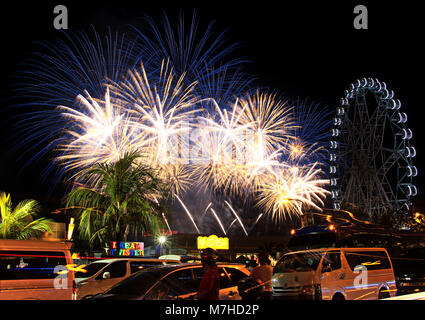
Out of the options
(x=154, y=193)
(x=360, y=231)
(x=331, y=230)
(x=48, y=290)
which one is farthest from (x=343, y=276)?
(x=154, y=193)

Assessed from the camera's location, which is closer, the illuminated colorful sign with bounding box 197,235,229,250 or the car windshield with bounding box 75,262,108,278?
the car windshield with bounding box 75,262,108,278

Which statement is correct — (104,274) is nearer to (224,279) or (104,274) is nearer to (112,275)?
(112,275)

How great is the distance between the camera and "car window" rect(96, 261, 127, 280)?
13479 millimetres

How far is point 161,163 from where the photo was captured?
93.7 feet

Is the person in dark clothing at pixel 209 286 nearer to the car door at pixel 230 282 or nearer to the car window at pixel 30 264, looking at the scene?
the car door at pixel 230 282

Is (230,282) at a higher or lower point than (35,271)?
lower

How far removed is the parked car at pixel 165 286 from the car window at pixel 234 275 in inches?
5.8

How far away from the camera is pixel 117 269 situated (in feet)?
44.7

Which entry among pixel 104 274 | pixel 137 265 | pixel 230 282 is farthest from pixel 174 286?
pixel 137 265

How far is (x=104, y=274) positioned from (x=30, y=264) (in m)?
4.13

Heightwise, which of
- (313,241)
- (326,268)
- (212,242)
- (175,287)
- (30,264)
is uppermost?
(30,264)

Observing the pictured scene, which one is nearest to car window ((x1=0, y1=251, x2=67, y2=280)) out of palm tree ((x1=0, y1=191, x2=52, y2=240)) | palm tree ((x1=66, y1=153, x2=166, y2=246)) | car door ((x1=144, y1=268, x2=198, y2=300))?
car door ((x1=144, y1=268, x2=198, y2=300))

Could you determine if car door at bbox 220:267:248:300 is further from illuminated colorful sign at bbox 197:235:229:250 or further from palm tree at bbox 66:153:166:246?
illuminated colorful sign at bbox 197:235:229:250

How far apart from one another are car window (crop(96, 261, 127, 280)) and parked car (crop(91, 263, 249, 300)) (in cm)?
529
